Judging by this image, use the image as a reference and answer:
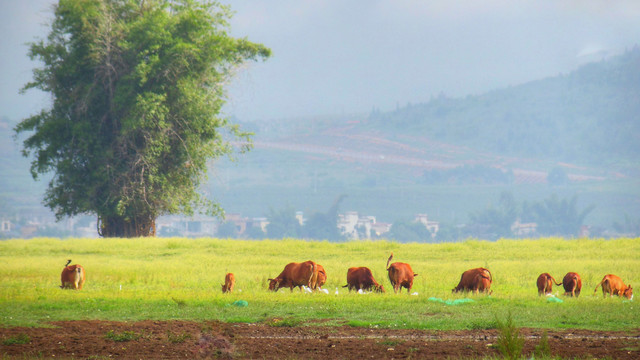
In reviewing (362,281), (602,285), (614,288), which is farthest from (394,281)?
(614,288)

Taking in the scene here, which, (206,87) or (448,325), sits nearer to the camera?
Answer: (448,325)

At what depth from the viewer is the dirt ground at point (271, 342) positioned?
1170 centimetres

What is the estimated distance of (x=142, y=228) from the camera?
44000 millimetres

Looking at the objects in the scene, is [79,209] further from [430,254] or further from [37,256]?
[430,254]

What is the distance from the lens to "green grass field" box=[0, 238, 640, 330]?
50.9ft

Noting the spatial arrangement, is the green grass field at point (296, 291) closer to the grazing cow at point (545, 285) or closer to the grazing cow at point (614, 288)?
the grazing cow at point (545, 285)

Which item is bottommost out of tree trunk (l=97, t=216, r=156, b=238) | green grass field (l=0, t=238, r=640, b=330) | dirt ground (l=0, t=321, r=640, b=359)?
dirt ground (l=0, t=321, r=640, b=359)

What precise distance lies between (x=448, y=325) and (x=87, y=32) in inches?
1256

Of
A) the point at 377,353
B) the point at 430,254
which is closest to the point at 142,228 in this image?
the point at 430,254

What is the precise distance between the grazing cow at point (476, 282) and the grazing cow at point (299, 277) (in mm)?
3727

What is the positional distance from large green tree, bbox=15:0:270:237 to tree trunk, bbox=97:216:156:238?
1.28ft

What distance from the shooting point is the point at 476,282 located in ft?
62.9

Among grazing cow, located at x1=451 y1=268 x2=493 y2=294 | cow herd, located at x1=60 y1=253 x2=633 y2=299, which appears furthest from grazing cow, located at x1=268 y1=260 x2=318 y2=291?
grazing cow, located at x1=451 y1=268 x2=493 y2=294

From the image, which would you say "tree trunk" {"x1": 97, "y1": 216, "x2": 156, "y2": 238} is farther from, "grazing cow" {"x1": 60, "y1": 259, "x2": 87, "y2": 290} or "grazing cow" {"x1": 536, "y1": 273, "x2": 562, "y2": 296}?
"grazing cow" {"x1": 536, "y1": 273, "x2": 562, "y2": 296}
